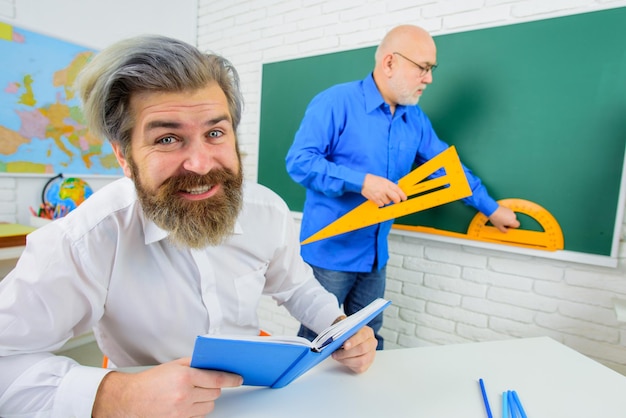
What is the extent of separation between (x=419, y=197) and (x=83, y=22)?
2.55 metres

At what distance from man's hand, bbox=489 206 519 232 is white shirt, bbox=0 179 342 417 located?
41.5 inches

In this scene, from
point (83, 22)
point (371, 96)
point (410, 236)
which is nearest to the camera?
point (371, 96)

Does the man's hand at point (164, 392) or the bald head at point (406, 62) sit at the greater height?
the bald head at point (406, 62)

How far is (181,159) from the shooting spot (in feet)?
2.78

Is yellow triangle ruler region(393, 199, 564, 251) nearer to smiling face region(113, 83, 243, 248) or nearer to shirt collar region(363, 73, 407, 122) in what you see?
shirt collar region(363, 73, 407, 122)

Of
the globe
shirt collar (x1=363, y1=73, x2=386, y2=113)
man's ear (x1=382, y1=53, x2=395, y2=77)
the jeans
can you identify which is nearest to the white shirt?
the jeans

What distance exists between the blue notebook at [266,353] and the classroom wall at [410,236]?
1376 millimetres

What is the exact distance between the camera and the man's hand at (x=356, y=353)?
2.73ft

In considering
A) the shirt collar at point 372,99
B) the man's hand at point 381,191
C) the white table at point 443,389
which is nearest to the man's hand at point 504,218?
the man's hand at point 381,191

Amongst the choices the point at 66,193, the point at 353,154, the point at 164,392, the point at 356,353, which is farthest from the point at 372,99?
the point at 66,193

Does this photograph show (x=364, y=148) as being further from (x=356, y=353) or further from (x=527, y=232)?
(x=356, y=353)

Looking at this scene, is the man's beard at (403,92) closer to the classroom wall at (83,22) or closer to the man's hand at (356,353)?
the man's hand at (356,353)

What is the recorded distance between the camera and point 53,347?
78 cm

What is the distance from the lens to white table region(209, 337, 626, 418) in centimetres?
72
